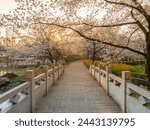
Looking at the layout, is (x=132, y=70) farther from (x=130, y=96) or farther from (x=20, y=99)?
(x=20, y=99)

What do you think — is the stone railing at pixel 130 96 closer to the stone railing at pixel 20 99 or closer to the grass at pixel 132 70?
the stone railing at pixel 20 99

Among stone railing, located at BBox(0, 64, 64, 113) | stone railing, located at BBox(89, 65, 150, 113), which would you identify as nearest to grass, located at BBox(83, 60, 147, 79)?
stone railing, located at BBox(89, 65, 150, 113)

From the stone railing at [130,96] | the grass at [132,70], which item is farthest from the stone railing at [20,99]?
the grass at [132,70]

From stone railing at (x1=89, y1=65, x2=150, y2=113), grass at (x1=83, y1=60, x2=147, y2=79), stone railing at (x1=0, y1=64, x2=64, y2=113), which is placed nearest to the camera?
stone railing at (x1=0, y1=64, x2=64, y2=113)

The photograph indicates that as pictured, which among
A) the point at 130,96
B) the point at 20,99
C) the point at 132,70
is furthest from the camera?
the point at 132,70

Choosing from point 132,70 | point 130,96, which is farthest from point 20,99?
point 132,70

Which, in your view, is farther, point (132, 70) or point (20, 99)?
point (132, 70)

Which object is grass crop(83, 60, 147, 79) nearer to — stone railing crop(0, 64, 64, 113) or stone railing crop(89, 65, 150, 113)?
stone railing crop(89, 65, 150, 113)

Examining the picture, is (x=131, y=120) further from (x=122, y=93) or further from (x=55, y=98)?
(x=55, y=98)

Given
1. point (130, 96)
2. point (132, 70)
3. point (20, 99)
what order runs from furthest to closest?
point (132, 70)
point (130, 96)
point (20, 99)

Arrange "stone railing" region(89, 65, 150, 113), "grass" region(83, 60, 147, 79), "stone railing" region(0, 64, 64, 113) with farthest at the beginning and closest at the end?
"grass" region(83, 60, 147, 79)
"stone railing" region(89, 65, 150, 113)
"stone railing" region(0, 64, 64, 113)

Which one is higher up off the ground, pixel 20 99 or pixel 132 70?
pixel 20 99

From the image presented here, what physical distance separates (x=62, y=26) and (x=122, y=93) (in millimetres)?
1961

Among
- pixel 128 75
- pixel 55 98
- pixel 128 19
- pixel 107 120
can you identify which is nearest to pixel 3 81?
pixel 55 98
